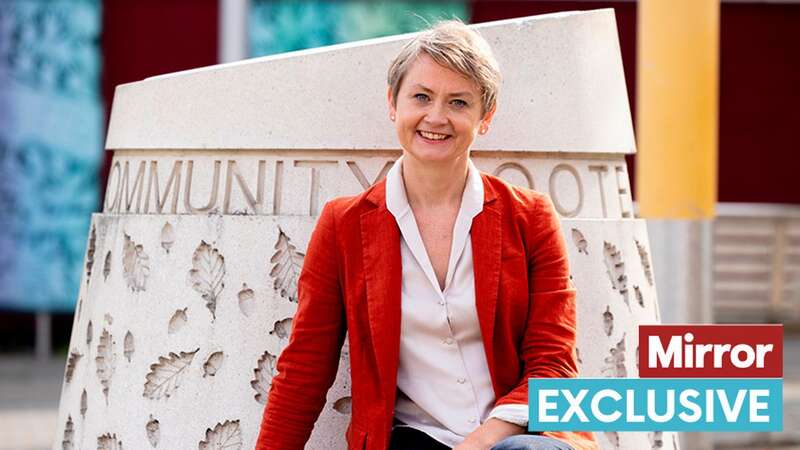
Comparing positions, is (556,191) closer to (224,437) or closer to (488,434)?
(488,434)

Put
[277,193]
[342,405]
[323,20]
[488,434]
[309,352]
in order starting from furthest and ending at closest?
1. [323,20]
2. [277,193]
3. [342,405]
4. [309,352]
5. [488,434]

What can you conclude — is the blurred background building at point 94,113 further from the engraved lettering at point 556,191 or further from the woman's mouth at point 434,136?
the woman's mouth at point 434,136

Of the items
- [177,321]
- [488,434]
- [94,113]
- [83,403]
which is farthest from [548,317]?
[94,113]

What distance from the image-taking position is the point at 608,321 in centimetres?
421

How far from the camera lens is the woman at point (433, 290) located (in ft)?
11.5

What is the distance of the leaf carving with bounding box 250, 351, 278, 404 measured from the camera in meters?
4.04

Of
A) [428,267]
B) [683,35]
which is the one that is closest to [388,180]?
[428,267]

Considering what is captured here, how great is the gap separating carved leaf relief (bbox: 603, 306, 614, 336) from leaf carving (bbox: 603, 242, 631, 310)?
0.24 ft

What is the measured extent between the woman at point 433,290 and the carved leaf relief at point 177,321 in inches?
22.7

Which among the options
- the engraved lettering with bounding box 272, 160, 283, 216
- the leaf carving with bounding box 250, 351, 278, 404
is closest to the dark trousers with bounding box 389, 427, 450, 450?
the leaf carving with bounding box 250, 351, 278, 404

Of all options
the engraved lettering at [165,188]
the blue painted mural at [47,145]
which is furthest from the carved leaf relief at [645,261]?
the blue painted mural at [47,145]

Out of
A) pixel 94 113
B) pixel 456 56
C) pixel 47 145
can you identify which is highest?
pixel 94 113

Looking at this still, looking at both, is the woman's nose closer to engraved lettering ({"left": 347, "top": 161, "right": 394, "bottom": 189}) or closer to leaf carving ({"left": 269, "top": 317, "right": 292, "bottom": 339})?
engraved lettering ({"left": 347, "top": 161, "right": 394, "bottom": 189})

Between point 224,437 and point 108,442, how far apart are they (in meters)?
0.39
